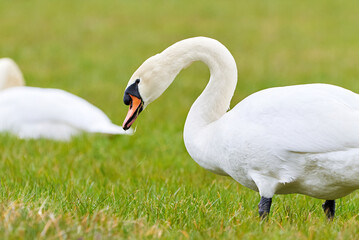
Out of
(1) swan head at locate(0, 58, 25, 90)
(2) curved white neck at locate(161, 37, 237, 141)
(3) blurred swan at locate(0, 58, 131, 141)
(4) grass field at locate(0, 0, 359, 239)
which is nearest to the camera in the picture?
(4) grass field at locate(0, 0, 359, 239)

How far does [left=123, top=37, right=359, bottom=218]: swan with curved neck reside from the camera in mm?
Result: 3654

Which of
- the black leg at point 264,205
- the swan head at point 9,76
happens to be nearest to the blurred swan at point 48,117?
the swan head at point 9,76

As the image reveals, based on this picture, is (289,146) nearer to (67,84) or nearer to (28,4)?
(67,84)

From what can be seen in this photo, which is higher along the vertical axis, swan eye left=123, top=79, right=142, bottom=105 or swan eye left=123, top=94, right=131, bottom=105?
swan eye left=123, top=79, right=142, bottom=105

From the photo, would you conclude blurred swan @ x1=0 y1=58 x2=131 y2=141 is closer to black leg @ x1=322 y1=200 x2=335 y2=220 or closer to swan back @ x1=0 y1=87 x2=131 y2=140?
swan back @ x1=0 y1=87 x2=131 y2=140

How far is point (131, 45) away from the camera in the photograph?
15500 millimetres

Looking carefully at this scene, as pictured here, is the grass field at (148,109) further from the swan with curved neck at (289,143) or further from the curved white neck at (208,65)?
the curved white neck at (208,65)

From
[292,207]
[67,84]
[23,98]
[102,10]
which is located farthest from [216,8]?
[292,207]

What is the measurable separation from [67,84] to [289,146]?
27.8 ft

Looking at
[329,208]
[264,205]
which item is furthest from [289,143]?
[329,208]

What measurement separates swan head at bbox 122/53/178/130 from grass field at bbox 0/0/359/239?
0.60 metres

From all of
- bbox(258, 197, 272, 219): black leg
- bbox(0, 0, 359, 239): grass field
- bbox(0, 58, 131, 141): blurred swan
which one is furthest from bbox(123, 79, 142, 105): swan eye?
bbox(0, 58, 131, 141): blurred swan

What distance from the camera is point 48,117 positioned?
8.11m

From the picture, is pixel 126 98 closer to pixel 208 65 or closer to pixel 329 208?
pixel 208 65
